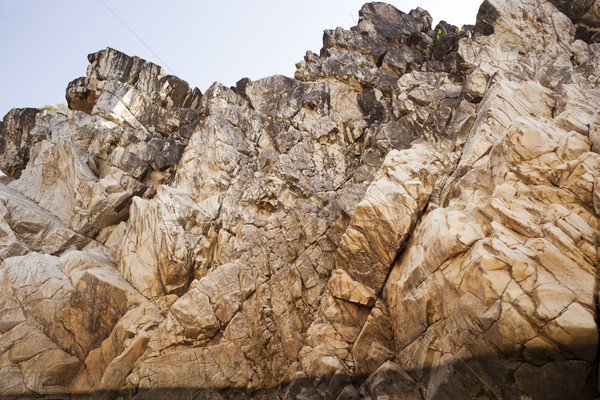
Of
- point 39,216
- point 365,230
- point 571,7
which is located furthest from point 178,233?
point 571,7

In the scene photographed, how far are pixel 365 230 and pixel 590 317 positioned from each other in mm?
9223

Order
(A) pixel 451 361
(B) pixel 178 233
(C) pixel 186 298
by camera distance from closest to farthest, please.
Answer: (A) pixel 451 361
(C) pixel 186 298
(B) pixel 178 233

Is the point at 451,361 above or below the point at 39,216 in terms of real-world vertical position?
below

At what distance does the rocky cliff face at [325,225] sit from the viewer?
11883 millimetres

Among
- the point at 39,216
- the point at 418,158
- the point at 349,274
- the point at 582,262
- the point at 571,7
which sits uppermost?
the point at 571,7

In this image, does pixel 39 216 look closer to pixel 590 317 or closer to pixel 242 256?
pixel 242 256

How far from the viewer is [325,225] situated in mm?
21000

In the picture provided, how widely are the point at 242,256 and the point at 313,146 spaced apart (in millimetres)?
10293

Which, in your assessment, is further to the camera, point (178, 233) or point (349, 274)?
point (178, 233)

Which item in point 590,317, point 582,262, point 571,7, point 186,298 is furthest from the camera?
point 571,7

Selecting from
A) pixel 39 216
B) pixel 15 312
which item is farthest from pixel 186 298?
pixel 39 216

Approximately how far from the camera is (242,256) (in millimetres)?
20562

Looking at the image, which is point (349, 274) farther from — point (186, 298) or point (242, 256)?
point (186, 298)

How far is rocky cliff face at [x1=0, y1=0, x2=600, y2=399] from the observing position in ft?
39.0
